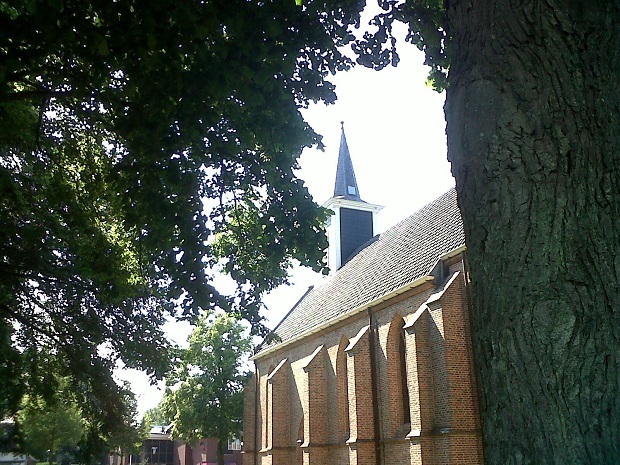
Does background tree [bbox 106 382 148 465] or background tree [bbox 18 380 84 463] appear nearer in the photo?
background tree [bbox 106 382 148 465]

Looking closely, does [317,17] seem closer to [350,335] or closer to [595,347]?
[595,347]

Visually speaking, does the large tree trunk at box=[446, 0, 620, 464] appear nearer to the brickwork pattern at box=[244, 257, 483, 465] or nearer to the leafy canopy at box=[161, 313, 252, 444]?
the brickwork pattern at box=[244, 257, 483, 465]

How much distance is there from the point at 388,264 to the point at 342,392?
5.49 meters

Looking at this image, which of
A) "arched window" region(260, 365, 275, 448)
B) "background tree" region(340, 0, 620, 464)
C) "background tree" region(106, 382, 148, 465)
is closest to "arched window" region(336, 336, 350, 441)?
"arched window" region(260, 365, 275, 448)

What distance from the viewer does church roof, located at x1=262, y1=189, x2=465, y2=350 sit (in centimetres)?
2102

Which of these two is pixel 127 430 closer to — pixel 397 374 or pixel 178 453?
pixel 397 374

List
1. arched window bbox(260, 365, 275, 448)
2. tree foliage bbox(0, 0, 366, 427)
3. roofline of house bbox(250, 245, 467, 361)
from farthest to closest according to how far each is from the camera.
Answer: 1. arched window bbox(260, 365, 275, 448)
2. roofline of house bbox(250, 245, 467, 361)
3. tree foliage bbox(0, 0, 366, 427)

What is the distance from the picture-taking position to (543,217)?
9.77 feet

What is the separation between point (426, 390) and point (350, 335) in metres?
6.00

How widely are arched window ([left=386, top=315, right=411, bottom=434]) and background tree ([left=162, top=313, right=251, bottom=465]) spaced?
17.9 m

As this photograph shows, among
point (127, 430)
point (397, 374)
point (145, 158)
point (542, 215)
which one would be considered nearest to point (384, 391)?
point (397, 374)

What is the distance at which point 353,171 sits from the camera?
1437 inches

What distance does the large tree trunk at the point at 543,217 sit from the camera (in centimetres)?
271

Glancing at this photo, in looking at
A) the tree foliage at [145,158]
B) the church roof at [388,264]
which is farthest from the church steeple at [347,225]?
the tree foliage at [145,158]
